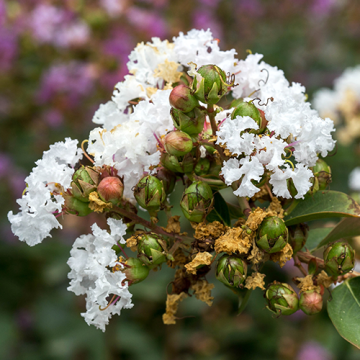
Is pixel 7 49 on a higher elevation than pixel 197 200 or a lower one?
higher

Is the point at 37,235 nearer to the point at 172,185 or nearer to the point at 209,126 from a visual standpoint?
the point at 172,185

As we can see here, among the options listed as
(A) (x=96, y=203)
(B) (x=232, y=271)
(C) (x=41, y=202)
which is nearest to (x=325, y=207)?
(B) (x=232, y=271)

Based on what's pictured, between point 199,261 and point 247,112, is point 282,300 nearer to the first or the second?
point 199,261

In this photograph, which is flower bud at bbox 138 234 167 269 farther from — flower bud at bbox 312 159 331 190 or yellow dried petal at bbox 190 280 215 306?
flower bud at bbox 312 159 331 190

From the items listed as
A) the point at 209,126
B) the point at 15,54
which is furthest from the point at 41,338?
the point at 209,126

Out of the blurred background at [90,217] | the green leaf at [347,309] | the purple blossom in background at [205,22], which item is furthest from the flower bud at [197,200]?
the purple blossom in background at [205,22]

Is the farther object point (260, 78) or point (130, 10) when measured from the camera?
point (130, 10)

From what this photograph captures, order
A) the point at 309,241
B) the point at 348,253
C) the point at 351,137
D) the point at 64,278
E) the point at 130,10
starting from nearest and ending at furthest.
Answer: the point at 348,253 < the point at 309,241 < the point at 351,137 < the point at 64,278 < the point at 130,10
